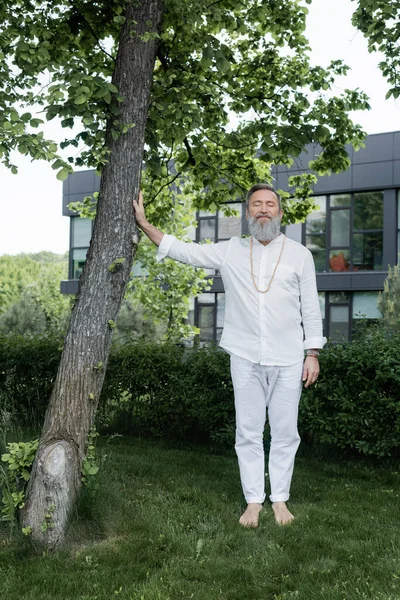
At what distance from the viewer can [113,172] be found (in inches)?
196

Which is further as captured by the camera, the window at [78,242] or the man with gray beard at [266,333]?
the window at [78,242]

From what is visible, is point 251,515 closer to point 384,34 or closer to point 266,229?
point 266,229

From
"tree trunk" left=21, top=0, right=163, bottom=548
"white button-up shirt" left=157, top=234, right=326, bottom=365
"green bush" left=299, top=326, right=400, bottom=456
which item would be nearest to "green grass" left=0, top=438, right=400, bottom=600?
"tree trunk" left=21, top=0, right=163, bottom=548

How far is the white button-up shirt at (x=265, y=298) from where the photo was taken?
4727 mm

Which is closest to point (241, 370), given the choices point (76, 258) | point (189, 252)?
point (189, 252)

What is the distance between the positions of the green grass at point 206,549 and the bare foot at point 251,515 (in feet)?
0.26

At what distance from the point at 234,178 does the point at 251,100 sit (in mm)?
1039

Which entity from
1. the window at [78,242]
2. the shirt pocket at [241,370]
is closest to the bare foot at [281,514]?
the shirt pocket at [241,370]

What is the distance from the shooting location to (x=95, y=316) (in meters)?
4.84

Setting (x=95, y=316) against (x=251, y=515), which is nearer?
(x=251, y=515)

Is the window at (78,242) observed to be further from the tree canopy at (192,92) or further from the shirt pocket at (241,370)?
the shirt pocket at (241,370)

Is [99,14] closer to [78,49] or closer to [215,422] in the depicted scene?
[78,49]

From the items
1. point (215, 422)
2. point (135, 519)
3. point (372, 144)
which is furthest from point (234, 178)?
point (372, 144)

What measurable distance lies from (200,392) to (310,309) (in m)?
3.25
